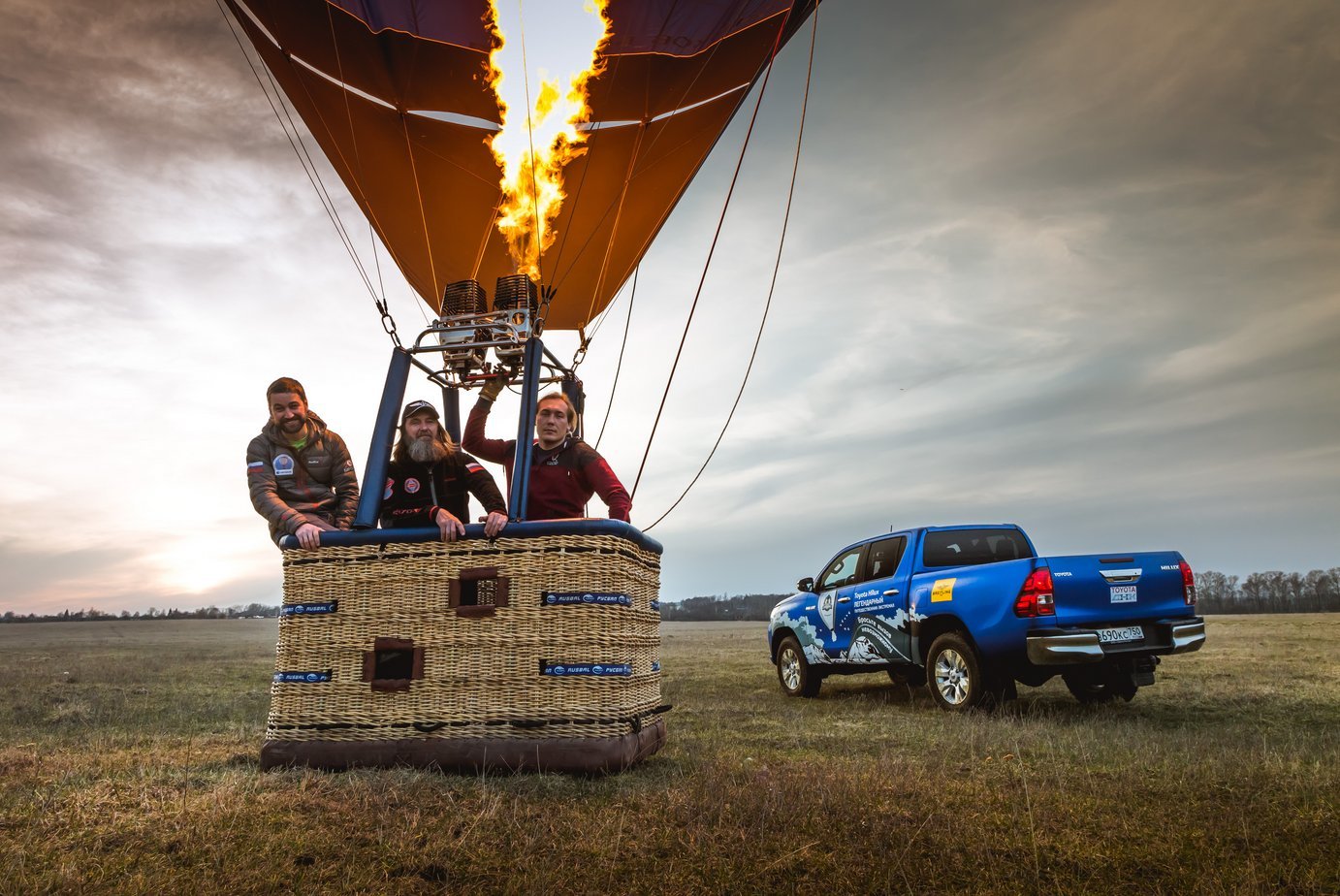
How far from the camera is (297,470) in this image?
5.96m

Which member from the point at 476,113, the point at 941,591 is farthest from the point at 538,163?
the point at 941,591

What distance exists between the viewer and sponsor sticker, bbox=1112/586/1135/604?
293 inches

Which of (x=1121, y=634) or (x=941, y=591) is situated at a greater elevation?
(x=941, y=591)

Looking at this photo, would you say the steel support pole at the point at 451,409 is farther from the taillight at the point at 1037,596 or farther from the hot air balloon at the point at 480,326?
the taillight at the point at 1037,596

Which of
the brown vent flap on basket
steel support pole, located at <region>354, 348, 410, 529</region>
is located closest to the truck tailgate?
the brown vent flap on basket

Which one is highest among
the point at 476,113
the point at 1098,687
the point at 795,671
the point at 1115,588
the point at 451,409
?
the point at 476,113

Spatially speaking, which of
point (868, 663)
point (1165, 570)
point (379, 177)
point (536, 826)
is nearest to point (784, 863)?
point (536, 826)

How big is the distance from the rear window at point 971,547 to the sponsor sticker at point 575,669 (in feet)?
17.4

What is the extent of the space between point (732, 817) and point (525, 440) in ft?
8.83

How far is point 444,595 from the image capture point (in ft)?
16.4

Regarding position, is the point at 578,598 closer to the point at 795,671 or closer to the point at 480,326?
the point at 480,326

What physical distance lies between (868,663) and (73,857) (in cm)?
788

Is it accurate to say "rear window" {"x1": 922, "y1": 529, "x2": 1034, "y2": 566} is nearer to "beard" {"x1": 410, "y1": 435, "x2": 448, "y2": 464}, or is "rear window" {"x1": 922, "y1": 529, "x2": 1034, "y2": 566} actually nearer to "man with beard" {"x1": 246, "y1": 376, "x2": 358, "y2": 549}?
"beard" {"x1": 410, "y1": 435, "x2": 448, "y2": 464}

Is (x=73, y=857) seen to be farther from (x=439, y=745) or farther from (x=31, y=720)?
(x=31, y=720)
